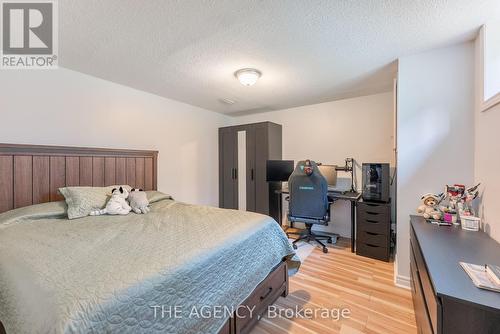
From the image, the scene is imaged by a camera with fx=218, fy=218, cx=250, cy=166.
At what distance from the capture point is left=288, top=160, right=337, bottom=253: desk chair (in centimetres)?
281

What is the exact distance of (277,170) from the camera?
12.5 feet

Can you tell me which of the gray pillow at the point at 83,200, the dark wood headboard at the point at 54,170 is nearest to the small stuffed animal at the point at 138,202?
the gray pillow at the point at 83,200

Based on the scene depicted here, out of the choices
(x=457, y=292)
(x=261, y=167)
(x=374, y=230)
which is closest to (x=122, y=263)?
(x=457, y=292)

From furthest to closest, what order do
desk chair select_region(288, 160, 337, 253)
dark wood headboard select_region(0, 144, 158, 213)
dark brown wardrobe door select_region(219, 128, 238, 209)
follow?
dark brown wardrobe door select_region(219, 128, 238, 209) < desk chair select_region(288, 160, 337, 253) < dark wood headboard select_region(0, 144, 158, 213)

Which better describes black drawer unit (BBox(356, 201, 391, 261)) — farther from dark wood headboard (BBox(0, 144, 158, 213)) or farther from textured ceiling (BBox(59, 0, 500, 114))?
dark wood headboard (BBox(0, 144, 158, 213))

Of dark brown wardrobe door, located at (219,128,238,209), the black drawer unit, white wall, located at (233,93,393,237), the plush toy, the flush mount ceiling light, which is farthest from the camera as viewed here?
dark brown wardrobe door, located at (219,128,238,209)

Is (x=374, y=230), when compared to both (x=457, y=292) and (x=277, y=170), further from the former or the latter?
(x=457, y=292)

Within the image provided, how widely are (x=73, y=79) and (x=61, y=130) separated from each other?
1.91 ft

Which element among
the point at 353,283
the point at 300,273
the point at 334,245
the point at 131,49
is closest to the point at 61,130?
the point at 131,49

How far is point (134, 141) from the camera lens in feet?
9.86

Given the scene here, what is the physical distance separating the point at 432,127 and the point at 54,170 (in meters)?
3.67

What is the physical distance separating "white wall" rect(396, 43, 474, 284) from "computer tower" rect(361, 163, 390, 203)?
0.53 m

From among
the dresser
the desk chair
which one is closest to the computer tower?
the desk chair

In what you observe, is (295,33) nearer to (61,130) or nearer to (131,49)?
(131,49)
